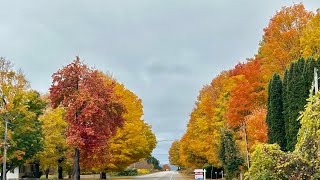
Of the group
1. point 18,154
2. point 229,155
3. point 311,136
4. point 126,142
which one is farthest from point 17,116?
point 311,136

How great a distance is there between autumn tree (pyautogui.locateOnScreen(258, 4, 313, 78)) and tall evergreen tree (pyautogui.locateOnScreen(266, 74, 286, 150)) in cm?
705

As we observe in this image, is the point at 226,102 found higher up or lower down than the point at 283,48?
lower down

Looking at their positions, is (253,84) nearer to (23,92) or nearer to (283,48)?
(283,48)

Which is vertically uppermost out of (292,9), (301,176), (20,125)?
(292,9)

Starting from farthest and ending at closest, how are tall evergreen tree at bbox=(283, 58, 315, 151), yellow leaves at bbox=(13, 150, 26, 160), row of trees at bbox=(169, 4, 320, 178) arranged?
yellow leaves at bbox=(13, 150, 26, 160) → row of trees at bbox=(169, 4, 320, 178) → tall evergreen tree at bbox=(283, 58, 315, 151)

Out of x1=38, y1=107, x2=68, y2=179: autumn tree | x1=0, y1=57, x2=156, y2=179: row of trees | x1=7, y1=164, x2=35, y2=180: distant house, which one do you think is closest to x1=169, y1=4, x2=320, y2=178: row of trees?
x1=0, y1=57, x2=156, y2=179: row of trees

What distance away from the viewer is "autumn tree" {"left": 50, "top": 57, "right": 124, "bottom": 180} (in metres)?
31.0

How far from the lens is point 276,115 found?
2680 cm

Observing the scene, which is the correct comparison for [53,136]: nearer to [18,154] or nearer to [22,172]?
[18,154]

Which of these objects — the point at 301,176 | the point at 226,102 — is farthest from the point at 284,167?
the point at 226,102

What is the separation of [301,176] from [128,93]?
3752cm

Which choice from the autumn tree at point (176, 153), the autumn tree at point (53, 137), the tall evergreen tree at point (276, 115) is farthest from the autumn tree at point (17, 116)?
the autumn tree at point (176, 153)

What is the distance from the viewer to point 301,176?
1462 cm

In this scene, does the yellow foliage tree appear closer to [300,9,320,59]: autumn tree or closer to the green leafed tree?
[300,9,320,59]: autumn tree
